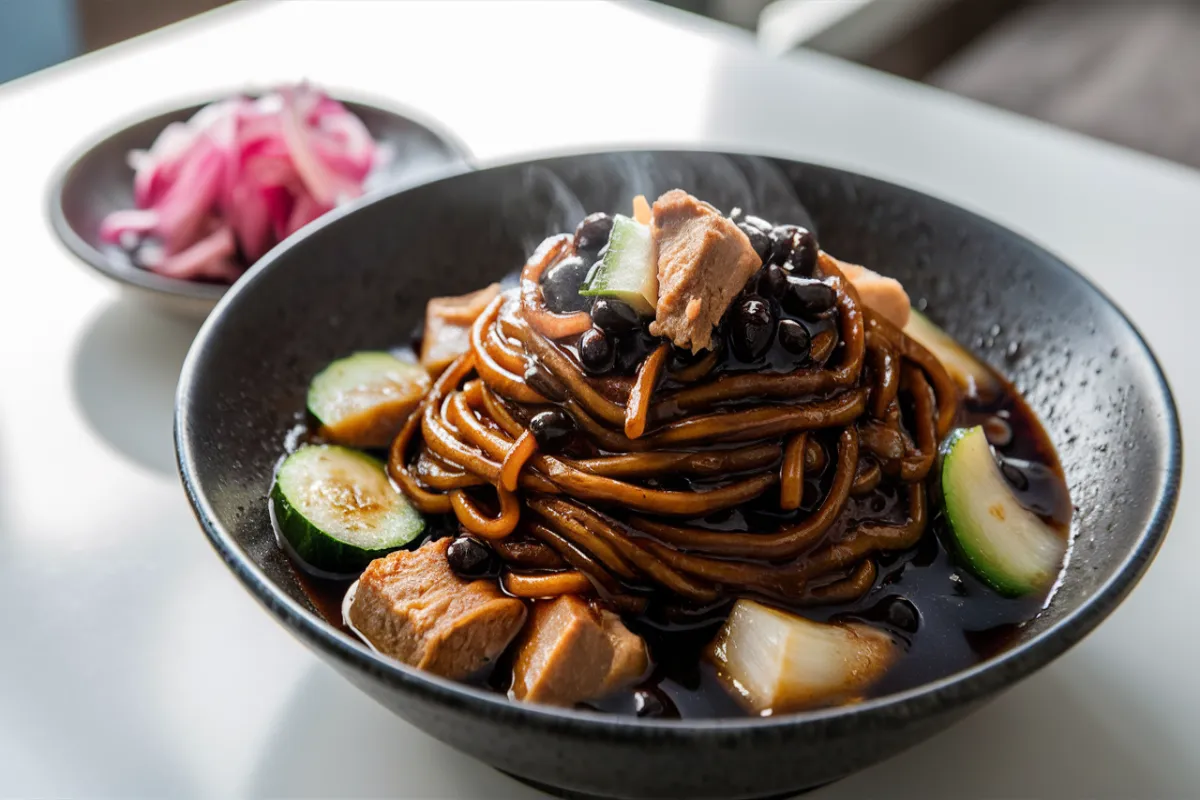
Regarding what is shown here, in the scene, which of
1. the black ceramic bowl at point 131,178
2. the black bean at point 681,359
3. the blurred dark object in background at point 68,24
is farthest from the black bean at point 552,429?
the blurred dark object in background at point 68,24

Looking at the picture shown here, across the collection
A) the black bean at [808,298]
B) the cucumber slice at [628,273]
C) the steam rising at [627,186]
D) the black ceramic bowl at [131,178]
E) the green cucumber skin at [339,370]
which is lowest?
the black ceramic bowl at [131,178]

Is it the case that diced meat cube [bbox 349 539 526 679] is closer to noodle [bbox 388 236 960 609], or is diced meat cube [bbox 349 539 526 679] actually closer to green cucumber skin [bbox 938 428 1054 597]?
noodle [bbox 388 236 960 609]

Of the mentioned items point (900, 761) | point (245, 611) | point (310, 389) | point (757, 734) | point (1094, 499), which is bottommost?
point (245, 611)

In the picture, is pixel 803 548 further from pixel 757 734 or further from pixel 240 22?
pixel 240 22

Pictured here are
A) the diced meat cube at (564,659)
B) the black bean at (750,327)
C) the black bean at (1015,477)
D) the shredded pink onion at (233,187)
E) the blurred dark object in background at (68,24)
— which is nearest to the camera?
the diced meat cube at (564,659)

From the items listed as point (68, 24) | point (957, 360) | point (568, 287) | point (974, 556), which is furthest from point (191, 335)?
point (68, 24)

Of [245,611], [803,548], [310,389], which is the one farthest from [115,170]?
[803,548]

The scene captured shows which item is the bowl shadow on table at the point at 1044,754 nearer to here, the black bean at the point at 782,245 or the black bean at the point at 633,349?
the black bean at the point at 633,349
